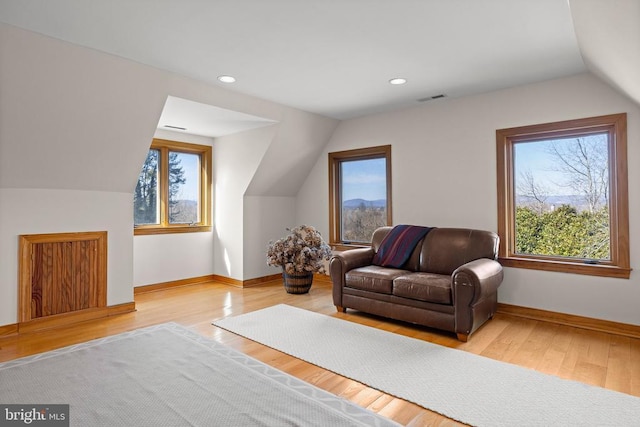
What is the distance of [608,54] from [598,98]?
106 centimetres

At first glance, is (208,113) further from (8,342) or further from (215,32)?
(8,342)

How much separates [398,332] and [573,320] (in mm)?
1746

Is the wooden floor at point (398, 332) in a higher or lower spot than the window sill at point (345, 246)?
lower

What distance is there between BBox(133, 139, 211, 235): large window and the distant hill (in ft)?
7.20

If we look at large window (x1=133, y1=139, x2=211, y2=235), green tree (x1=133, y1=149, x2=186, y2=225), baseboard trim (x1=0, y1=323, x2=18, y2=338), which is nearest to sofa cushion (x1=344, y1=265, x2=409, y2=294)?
large window (x1=133, y1=139, x2=211, y2=235)

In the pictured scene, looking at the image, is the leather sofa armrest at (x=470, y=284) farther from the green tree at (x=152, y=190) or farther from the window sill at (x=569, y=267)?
the green tree at (x=152, y=190)

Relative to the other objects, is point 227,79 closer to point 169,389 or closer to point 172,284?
point 169,389

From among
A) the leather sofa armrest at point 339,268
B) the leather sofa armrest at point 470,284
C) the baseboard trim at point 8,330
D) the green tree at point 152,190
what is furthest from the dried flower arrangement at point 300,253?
the baseboard trim at point 8,330

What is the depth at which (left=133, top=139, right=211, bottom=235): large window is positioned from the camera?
5.09 m

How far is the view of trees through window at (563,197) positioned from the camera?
3.55 metres

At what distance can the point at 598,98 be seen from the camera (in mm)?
3461

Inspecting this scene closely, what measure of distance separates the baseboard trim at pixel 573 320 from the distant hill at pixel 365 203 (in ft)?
6.50

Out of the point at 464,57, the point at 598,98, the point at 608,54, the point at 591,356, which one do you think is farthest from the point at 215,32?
the point at 591,356
